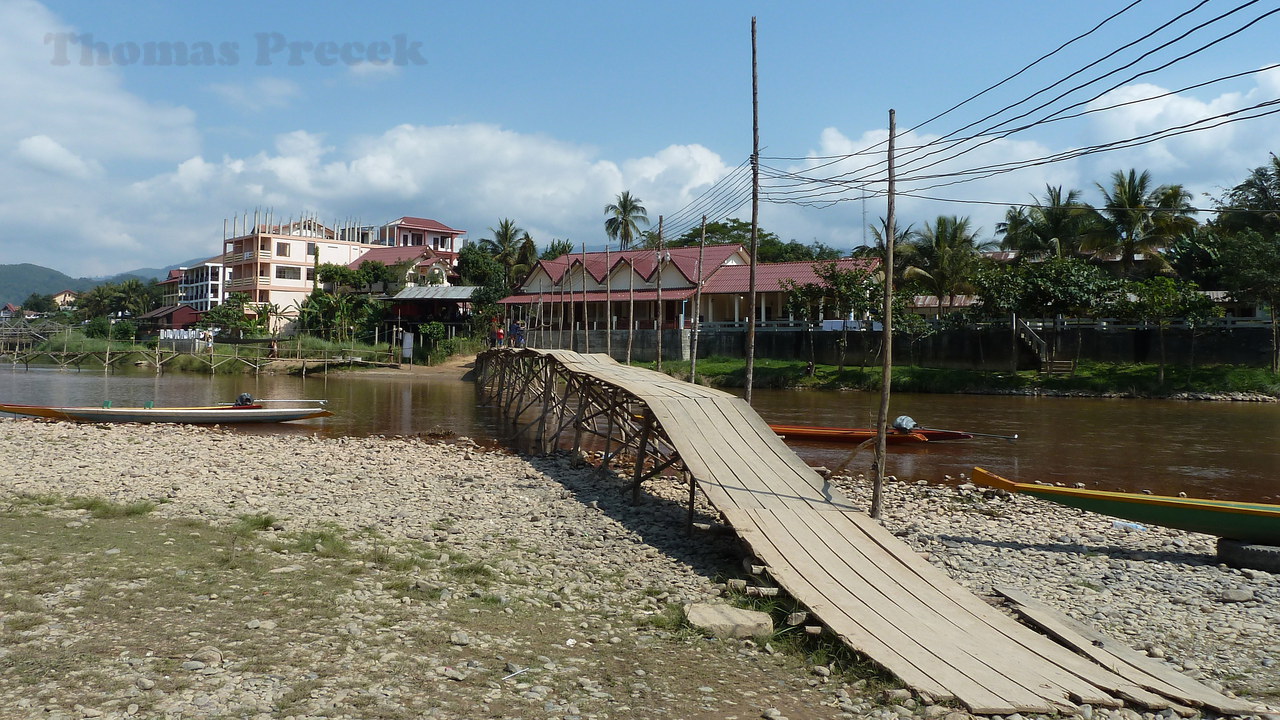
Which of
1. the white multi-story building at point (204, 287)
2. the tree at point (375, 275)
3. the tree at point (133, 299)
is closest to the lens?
the tree at point (375, 275)

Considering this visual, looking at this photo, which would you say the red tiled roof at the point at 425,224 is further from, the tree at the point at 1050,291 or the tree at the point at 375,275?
the tree at the point at 1050,291

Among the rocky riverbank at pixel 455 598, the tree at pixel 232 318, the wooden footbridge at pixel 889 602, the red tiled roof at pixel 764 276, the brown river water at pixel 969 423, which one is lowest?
the brown river water at pixel 969 423

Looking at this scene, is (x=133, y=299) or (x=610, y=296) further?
(x=133, y=299)

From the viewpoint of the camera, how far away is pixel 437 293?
60.0m

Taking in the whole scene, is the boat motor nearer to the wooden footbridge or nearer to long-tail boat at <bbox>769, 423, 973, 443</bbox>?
long-tail boat at <bbox>769, 423, 973, 443</bbox>

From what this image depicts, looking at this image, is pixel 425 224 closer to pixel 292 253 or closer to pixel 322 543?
pixel 292 253

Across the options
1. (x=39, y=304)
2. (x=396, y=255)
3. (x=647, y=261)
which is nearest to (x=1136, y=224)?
(x=647, y=261)

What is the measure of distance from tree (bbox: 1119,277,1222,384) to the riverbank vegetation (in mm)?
935

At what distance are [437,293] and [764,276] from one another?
23.1m

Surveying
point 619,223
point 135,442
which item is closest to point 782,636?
point 135,442

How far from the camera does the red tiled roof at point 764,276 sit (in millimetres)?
48719

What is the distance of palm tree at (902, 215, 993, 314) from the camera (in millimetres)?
47531

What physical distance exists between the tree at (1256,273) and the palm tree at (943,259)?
39.2 ft

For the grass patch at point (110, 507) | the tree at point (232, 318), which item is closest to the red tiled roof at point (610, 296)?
the tree at point (232, 318)
